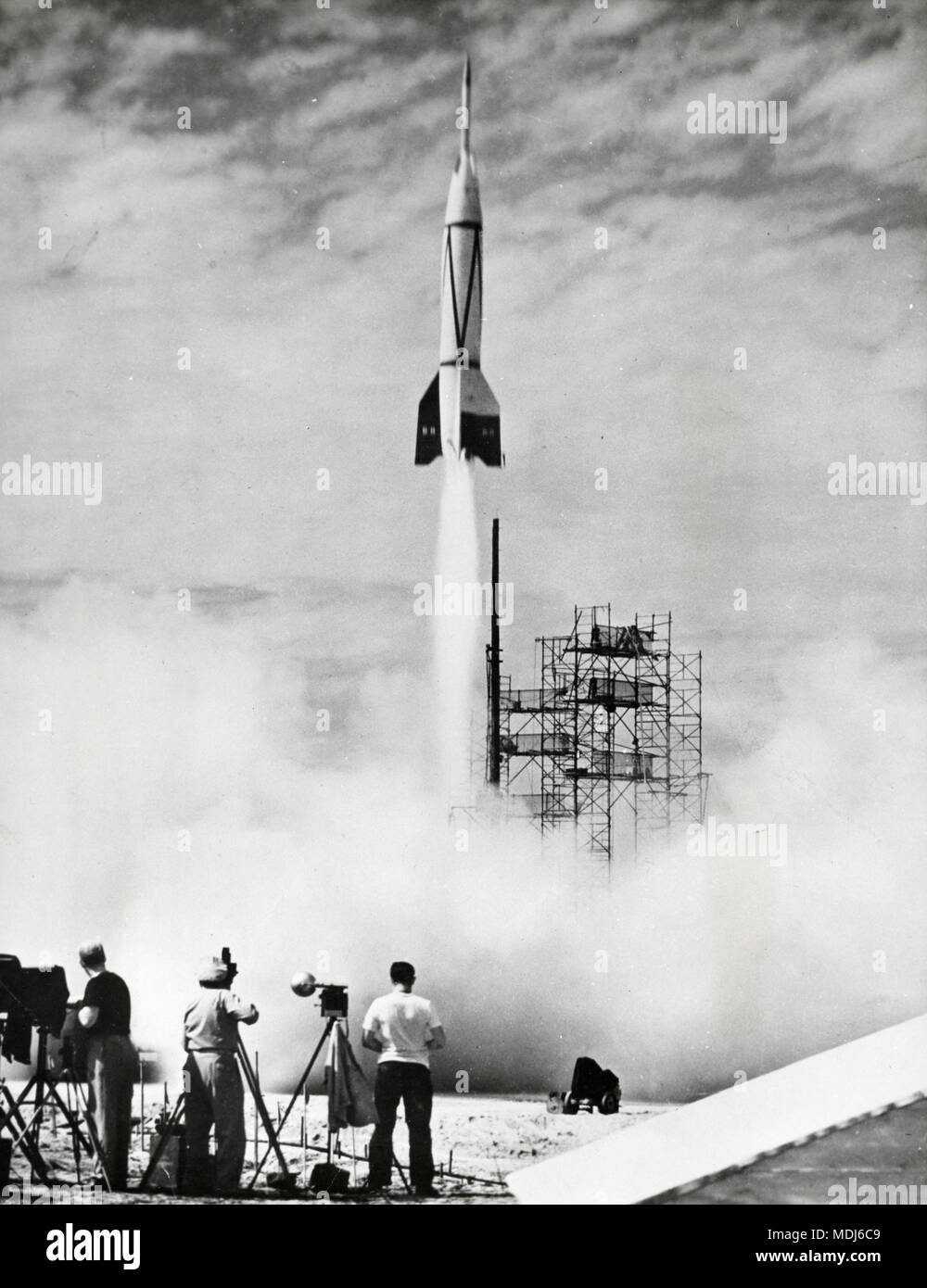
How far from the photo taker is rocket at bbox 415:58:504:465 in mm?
14703

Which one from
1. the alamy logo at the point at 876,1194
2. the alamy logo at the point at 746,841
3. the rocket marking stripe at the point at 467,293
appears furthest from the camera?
the rocket marking stripe at the point at 467,293

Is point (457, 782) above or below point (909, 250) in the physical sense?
below

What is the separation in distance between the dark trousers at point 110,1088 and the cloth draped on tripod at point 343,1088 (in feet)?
3.99

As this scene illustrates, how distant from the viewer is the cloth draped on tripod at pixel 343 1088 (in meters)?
9.28

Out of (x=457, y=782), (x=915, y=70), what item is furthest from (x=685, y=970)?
(x=915, y=70)

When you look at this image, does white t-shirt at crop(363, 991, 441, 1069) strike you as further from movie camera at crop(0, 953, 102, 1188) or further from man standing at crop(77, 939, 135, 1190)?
movie camera at crop(0, 953, 102, 1188)

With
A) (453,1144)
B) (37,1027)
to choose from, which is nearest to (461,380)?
(453,1144)

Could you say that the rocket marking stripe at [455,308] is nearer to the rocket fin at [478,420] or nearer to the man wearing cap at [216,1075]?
the rocket fin at [478,420]

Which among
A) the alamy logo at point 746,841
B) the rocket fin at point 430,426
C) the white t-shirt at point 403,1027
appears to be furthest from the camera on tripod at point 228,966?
the rocket fin at point 430,426

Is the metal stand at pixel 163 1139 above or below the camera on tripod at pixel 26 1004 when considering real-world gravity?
below

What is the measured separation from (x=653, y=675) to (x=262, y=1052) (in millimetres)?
5266

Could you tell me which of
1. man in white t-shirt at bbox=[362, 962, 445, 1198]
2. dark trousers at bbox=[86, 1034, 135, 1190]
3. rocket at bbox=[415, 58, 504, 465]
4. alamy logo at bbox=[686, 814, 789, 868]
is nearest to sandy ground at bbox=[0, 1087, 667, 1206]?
man in white t-shirt at bbox=[362, 962, 445, 1198]
